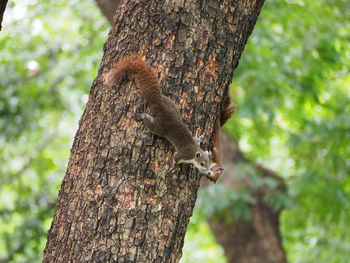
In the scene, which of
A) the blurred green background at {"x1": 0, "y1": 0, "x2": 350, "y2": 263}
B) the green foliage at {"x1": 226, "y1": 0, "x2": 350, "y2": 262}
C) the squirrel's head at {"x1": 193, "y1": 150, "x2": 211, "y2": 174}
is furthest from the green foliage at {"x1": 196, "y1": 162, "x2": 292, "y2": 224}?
the squirrel's head at {"x1": 193, "y1": 150, "x2": 211, "y2": 174}

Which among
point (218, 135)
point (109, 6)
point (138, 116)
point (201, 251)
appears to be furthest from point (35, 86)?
point (201, 251)

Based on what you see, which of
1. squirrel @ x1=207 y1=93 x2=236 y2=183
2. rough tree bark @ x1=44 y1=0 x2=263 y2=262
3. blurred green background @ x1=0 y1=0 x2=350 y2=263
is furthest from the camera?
blurred green background @ x1=0 y1=0 x2=350 y2=263

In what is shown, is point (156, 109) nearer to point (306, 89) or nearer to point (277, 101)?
point (306, 89)

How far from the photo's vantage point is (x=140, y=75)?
2348 mm

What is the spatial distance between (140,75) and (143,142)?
1.03 feet

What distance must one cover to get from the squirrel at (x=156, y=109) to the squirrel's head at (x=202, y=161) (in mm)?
119

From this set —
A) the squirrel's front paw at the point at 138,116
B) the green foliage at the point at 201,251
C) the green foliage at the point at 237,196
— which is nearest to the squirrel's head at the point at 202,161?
the squirrel's front paw at the point at 138,116

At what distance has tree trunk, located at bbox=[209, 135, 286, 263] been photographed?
7176 mm

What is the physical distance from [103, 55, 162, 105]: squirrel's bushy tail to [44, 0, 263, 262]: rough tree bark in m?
0.04

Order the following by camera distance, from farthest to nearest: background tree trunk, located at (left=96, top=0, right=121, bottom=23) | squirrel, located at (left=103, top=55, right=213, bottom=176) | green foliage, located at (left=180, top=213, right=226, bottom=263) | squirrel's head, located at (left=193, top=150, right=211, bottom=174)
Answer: green foliage, located at (left=180, top=213, right=226, bottom=263) → background tree trunk, located at (left=96, top=0, right=121, bottom=23) → squirrel's head, located at (left=193, top=150, right=211, bottom=174) → squirrel, located at (left=103, top=55, right=213, bottom=176)

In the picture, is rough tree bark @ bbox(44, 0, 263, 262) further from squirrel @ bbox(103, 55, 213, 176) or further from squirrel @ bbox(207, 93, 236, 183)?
squirrel @ bbox(207, 93, 236, 183)

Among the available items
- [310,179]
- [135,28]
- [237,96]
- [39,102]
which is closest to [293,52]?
[237,96]

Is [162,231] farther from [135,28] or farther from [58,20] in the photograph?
[58,20]

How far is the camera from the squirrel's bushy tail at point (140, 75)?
7.72 ft
